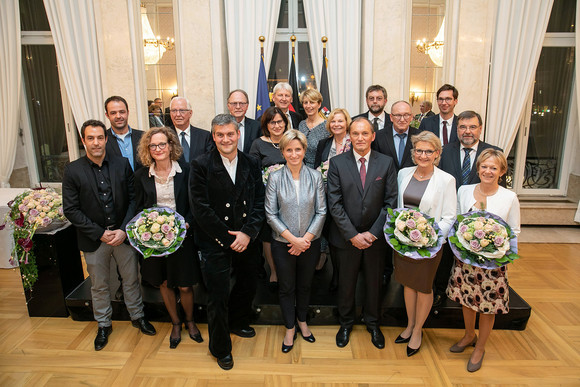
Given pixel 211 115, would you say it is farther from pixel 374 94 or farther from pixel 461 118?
pixel 461 118

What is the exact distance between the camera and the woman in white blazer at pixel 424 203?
2.99 m

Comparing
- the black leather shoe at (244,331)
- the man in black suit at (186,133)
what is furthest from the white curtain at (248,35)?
the black leather shoe at (244,331)

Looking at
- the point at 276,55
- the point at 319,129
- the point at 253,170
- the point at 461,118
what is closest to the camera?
the point at 253,170

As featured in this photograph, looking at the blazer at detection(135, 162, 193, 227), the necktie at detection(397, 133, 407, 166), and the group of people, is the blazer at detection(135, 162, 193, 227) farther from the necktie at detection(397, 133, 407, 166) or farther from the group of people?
the necktie at detection(397, 133, 407, 166)

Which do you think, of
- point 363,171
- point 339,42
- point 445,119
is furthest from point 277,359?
point 339,42

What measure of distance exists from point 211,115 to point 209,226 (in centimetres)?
326

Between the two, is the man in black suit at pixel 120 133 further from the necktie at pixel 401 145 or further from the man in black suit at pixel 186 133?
the necktie at pixel 401 145

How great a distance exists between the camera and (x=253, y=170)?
3119mm

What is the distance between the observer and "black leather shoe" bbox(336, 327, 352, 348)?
332cm

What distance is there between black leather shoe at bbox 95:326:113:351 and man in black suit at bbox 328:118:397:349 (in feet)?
6.84

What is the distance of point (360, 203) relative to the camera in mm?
3094

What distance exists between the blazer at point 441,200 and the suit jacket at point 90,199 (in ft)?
7.74

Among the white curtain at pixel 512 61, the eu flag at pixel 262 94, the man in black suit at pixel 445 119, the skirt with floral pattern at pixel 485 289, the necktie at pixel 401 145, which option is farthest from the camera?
the eu flag at pixel 262 94

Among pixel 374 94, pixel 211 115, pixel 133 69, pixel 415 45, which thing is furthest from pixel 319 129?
pixel 133 69
